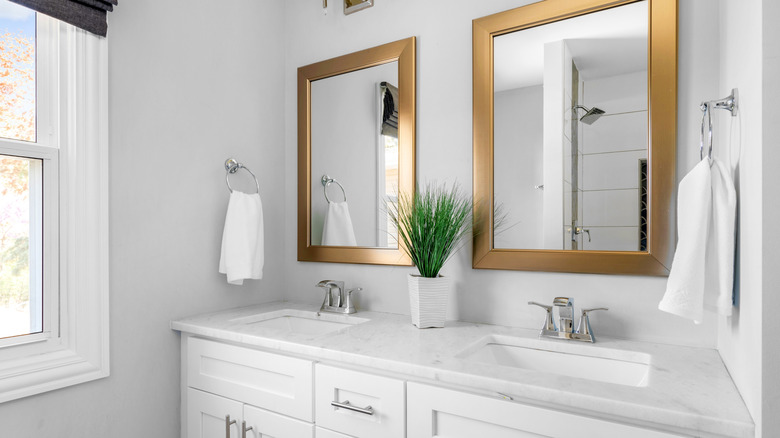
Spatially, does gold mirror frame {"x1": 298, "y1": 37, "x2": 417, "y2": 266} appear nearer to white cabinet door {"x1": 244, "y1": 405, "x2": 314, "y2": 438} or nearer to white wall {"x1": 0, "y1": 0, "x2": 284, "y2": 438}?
white wall {"x1": 0, "y1": 0, "x2": 284, "y2": 438}

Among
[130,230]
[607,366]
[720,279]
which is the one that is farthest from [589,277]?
[130,230]

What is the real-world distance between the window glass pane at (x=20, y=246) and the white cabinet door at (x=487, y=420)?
3.77 ft

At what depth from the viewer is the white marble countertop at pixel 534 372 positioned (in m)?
0.84

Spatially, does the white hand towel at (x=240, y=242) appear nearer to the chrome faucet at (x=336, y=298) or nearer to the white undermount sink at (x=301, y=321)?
the white undermount sink at (x=301, y=321)

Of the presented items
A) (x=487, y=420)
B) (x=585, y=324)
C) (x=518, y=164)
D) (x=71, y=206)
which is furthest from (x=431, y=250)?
(x=71, y=206)

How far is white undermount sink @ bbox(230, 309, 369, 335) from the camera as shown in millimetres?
1716

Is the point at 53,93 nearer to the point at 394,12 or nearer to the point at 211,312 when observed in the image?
the point at 211,312

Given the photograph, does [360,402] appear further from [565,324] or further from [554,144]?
[554,144]

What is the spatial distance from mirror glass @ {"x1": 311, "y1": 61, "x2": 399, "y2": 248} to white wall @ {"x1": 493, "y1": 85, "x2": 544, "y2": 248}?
0.43 metres

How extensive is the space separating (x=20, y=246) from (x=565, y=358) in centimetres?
162

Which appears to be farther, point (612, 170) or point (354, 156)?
point (354, 156)

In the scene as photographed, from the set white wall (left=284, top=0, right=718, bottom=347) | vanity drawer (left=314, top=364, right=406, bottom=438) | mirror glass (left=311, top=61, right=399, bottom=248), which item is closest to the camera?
vanity drawer (left=314, top=364, right=406, bottom=438)

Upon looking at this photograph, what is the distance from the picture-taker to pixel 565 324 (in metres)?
1.35

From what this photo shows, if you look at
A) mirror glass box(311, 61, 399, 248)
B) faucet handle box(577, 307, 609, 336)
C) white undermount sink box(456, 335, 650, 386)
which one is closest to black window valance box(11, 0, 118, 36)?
mirror glass box(311, 61, 399, 248)
